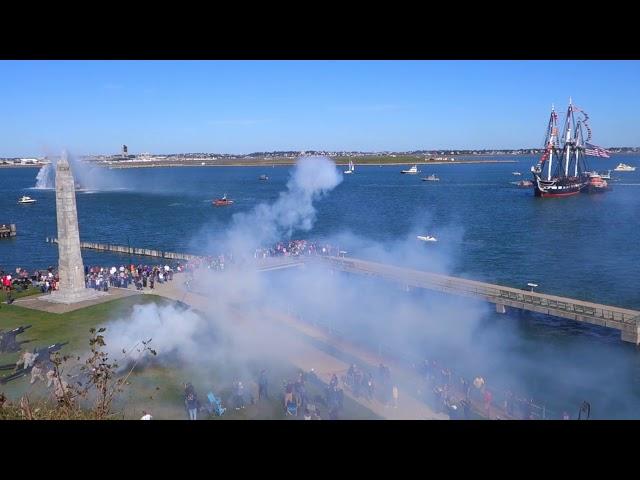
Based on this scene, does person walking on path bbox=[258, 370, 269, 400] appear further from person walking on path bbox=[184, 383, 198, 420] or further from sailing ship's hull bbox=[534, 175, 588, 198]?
sailing ship's hull bbox=[534, 175, 588, 198]

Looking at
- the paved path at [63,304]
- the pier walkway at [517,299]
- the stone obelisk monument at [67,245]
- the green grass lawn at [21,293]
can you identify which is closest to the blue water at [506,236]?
the pier walkway at [517,299]

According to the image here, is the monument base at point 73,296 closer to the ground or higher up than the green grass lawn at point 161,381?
higher up

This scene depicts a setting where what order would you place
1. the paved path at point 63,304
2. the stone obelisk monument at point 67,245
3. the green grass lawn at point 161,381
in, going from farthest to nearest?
the paved path at point 63,304 < the stone obelisk monument at point 67,245 < the green grass lawn at point 161,381

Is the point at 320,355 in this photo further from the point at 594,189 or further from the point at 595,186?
the point at 594,189

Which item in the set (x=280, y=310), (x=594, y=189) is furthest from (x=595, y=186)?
(x=280, y=310)

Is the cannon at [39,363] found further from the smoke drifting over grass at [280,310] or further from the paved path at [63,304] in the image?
the paved path at [63,304]

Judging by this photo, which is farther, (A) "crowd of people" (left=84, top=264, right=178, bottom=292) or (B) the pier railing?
(B) the pier railing

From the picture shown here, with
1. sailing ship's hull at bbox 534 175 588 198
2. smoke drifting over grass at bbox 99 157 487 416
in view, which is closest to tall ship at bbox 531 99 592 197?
sailing ship's hull at bbox 534 175 588 198
